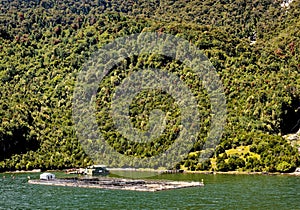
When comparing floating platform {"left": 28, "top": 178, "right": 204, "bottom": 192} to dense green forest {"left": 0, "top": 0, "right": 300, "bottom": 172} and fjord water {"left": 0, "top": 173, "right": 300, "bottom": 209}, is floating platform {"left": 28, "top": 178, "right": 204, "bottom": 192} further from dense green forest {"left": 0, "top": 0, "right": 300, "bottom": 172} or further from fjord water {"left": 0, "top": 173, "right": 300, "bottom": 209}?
dense green forest {"left": 0, "top": 0, "right": 300, "bottom": 172}

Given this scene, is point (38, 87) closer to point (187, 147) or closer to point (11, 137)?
point (11, 137)

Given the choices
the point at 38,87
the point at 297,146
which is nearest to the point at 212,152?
the point at 297,146

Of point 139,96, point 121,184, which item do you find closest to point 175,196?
point 121,184

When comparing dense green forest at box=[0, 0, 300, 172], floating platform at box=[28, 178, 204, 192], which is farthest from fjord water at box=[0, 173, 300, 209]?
dense green forest at box=[0, 0, 300, 172]

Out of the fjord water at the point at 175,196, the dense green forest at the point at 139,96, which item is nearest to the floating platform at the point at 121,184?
the fjord water at the point at 175,196

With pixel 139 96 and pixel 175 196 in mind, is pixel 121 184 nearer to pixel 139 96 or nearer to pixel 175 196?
pixel 175 196

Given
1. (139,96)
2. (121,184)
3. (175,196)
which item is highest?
(139,96)
